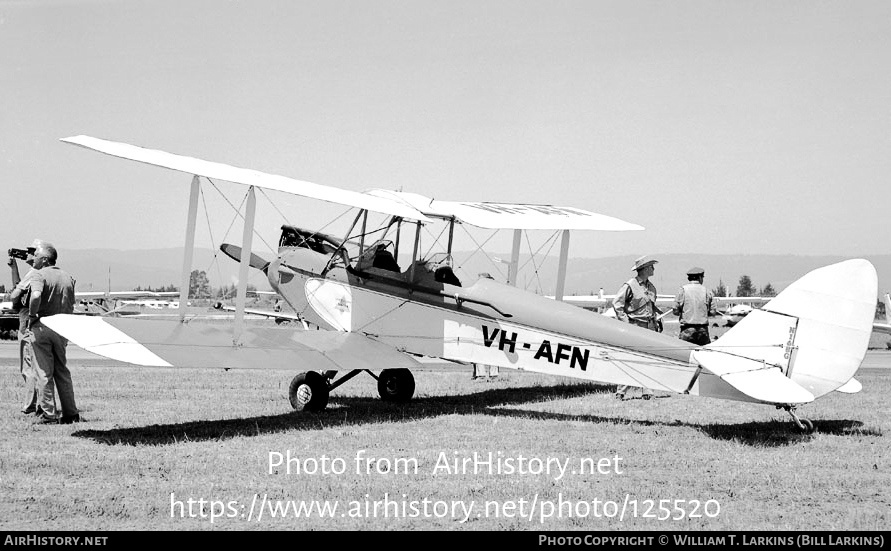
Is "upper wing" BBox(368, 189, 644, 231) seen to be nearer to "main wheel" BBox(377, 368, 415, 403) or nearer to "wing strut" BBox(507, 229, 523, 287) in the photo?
"wing strut" BBox(507, 229, 523, 287)

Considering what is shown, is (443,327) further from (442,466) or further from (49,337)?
(49,337)

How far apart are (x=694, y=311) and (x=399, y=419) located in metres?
4.92

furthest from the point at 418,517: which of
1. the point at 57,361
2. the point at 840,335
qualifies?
the point at 57,361

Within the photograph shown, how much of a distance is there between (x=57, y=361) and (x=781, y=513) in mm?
6860

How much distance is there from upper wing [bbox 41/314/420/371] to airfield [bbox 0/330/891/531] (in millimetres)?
642

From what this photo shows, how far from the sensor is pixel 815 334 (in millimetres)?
7648

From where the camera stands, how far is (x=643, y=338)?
8.68 metres

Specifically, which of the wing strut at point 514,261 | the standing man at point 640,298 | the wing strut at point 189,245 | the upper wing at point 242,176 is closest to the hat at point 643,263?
the standing man at point 640,298

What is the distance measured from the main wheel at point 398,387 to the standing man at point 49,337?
3.66 meters

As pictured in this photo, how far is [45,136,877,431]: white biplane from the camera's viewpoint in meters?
7.61

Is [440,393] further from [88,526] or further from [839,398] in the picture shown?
[88,526]

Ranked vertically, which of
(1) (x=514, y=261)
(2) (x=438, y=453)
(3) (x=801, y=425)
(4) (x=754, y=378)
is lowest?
(2) (x=438, y=453)

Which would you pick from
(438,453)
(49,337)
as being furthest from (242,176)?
(438,453)

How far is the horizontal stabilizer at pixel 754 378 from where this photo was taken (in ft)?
23.9
